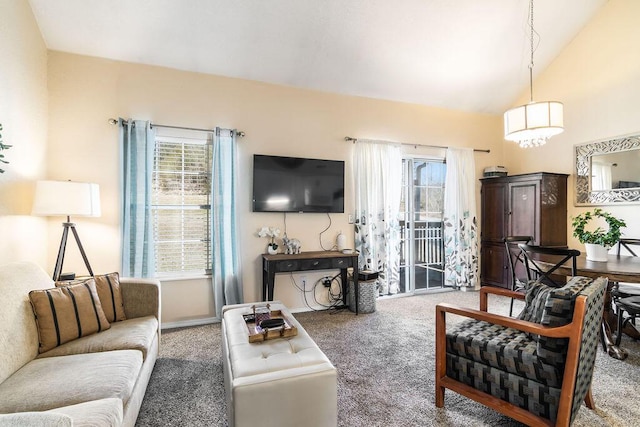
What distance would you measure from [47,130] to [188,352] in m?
2.56

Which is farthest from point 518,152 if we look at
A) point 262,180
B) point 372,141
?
point 262,180

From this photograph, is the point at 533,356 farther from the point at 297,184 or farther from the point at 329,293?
the point at 297,184

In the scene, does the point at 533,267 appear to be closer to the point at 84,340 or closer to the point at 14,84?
the point at 84,340

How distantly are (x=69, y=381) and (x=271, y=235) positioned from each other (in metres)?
2.45

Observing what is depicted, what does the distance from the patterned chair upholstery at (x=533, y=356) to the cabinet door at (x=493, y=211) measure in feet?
10.1

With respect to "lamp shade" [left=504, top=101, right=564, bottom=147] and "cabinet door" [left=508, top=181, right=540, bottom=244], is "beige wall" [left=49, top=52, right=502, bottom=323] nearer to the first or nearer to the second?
"cabinet door" [left=508, top=181, right=540, bottom=244]

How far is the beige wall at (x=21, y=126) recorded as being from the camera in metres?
2.40

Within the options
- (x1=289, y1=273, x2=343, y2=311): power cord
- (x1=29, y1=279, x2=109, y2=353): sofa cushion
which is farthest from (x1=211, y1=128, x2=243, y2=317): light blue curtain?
(x1=29, y1=279, x2=109, y2=353): sofa cushion

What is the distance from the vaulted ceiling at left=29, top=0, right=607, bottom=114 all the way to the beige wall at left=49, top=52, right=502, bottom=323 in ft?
0.57

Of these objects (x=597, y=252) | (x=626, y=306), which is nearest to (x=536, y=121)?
(x=597, y=252)

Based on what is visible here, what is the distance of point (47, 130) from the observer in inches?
121

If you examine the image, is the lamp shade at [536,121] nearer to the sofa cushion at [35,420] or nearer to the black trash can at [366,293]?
the black trash can at [366,293]

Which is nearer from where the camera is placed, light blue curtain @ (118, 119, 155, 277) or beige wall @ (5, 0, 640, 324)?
beige wall @ (5, 0, 640, 324)

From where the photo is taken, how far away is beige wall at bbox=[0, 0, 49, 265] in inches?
94.3
